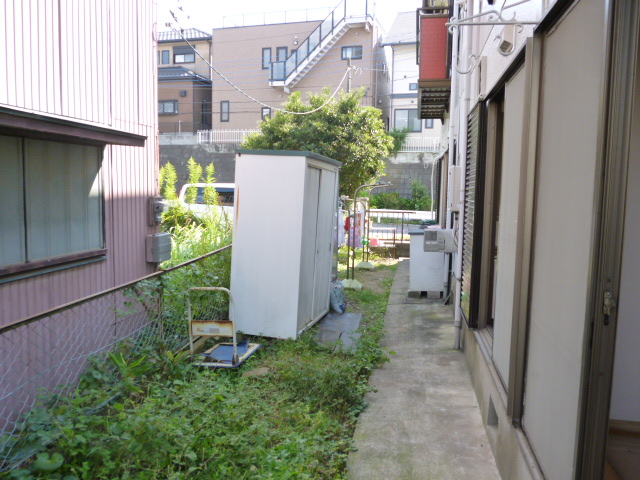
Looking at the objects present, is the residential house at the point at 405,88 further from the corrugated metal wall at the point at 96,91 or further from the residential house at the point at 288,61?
the corrugated metal wall at the point at 96,91

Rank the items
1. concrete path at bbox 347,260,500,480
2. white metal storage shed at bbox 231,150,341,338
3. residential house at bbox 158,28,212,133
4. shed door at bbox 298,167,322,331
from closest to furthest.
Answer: concrete path at bbox 347,260,500,480 → white metal storage shed at bbox 231,150,341,338 → shed door at bbox 298,167,322,331 → residential house at bbox 158,28,212,133

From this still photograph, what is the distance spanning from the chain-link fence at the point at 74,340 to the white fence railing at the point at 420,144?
2006 centimetres

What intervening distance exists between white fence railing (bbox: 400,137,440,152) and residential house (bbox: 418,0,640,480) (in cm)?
2058

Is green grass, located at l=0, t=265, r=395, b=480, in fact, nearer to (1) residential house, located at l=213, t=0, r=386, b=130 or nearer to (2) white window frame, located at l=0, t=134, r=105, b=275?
(2) white window frame, located at l=0, t=134, r=105, b=275

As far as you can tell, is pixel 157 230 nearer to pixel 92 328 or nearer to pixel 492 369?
pixel 92 328

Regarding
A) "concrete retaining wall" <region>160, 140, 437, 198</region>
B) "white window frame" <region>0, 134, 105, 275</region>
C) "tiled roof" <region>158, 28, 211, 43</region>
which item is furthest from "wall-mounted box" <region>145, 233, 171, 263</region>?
"tiled roof" <region>158, 28, 211, 43</region>

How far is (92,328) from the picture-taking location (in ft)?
17.3

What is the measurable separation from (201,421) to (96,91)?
3587mm

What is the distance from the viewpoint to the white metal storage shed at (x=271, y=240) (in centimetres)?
615

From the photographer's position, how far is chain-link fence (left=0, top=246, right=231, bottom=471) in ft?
13.6

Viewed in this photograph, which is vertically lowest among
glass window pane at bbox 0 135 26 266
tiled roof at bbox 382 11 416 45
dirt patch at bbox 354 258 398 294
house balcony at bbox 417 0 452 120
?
dirt patch at bbox 354 258 398 294

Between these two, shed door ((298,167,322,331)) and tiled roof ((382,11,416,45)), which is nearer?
shed door ((298,167,322,331))

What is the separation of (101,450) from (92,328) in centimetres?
234

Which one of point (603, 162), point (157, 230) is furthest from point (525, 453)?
point (157, 230)
